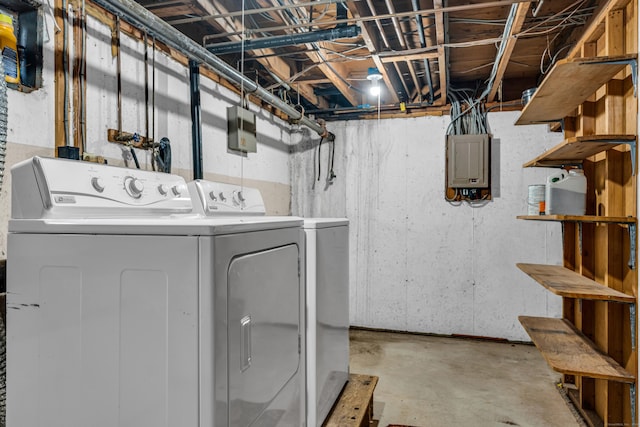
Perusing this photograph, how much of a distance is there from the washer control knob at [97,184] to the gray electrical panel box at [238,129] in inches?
66.9

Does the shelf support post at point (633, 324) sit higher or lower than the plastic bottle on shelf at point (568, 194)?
lower

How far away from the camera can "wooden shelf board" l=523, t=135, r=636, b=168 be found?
190 centimetres

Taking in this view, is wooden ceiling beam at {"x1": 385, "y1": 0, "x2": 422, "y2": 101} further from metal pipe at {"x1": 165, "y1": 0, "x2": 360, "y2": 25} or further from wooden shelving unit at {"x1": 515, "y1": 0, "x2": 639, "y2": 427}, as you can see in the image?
wooden shelving unit at {"x1": 515, "y1": 0, "x2": 639, "y2": 427}

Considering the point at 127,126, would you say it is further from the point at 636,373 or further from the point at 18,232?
the point at 636,373

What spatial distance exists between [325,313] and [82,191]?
1.16 meters

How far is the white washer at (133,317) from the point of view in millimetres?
1077

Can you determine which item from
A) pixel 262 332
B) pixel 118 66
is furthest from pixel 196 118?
pixel 262 332

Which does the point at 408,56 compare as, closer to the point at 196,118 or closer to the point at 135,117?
the point at 196,118

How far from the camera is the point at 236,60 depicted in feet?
11.2

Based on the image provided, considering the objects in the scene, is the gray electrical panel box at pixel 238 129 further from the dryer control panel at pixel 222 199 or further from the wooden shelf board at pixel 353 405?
the wooden shelf board at pixel 353 405

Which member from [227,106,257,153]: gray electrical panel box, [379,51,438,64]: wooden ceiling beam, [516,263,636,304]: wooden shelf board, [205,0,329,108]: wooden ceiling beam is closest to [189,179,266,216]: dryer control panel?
[227,106,257,153]: gray electrical panel box

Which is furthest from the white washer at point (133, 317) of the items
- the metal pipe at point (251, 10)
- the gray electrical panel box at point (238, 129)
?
the gray electrical panel box at point (238, 129)

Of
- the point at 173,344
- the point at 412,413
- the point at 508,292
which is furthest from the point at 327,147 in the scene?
the point at 173,344

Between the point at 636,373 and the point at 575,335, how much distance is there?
25.7 inches
